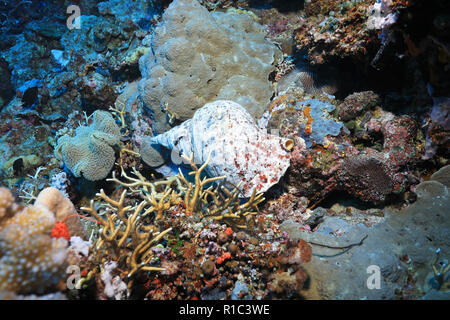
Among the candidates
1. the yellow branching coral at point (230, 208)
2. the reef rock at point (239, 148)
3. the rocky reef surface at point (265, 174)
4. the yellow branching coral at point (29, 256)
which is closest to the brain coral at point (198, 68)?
the rocky reef surface at point (265, 174)

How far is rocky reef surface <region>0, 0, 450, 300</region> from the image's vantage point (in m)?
2.28

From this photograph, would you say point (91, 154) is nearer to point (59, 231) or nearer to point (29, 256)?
point (59, 231)

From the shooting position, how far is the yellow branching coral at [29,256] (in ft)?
5.29

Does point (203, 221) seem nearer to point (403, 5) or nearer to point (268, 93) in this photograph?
point (268, 93)

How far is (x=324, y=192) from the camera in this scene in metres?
3.28

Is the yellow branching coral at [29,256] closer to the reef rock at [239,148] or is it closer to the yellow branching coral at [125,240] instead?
the yellow branching coral at [125,240]

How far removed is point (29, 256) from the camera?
1.66m

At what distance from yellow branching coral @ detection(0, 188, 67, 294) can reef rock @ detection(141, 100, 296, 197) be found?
1963 mm

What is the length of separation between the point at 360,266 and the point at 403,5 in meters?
3.20

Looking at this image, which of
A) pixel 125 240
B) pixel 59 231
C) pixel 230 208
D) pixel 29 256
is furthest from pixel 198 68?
pixel 29 256

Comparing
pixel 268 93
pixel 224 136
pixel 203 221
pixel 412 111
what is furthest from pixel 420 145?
pixel 203 221

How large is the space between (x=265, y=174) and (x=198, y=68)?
2.53m

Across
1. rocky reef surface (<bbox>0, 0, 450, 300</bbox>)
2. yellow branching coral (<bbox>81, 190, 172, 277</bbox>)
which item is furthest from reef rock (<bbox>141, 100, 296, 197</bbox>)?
yellow branching coral (<bbox>81, 190, 172, 277</bbox>)

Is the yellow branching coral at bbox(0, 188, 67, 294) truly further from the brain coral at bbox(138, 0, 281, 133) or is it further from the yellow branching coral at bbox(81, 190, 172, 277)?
the brain coral at bbox(138, 0, 281, 133)
